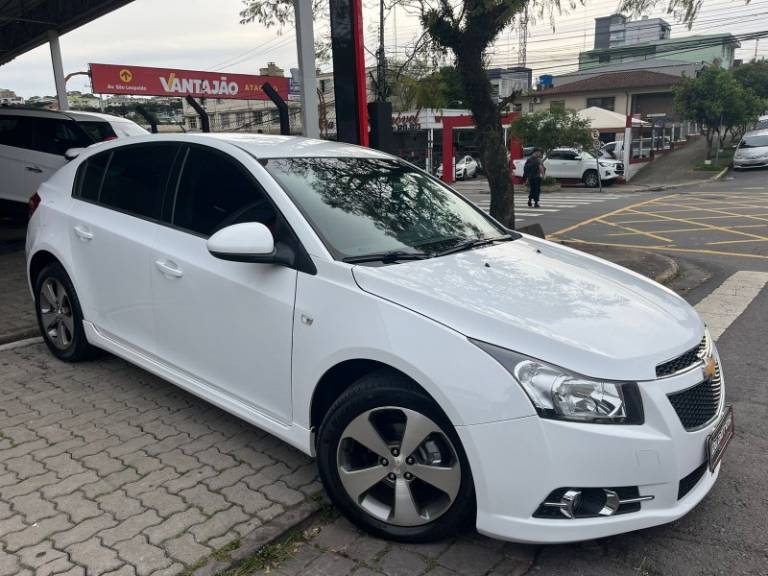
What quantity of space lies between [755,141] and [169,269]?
30341 millimetres

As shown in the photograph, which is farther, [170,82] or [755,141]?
[755,141]

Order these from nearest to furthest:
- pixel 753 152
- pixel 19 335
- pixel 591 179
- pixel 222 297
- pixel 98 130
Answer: pixel 222 297
pixel 19 335
pixel 98 130
pixel 591 179
pixel 753 152

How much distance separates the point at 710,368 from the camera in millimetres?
2697

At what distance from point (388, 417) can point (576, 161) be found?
25.4m

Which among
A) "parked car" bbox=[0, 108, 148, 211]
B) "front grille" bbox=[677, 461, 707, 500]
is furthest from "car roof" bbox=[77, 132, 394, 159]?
"parked car" bbox=[0, 108, 148, 211]

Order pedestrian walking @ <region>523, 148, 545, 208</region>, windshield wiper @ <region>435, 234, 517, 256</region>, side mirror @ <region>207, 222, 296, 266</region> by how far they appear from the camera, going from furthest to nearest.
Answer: pedestrian walking @ <region>523, 148, 545, 208</region>
windshield wiper @ <region>435, 234, 517, 256</region>
side mirror @ <region>207, 222, 296, 266</region>

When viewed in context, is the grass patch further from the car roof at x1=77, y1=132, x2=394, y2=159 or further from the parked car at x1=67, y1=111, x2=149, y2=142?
the car roof at x1=77, y1=132, x2=394, y2=159

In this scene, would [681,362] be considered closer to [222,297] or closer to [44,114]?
[222,297]

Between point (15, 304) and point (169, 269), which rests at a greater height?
point (169, 269)

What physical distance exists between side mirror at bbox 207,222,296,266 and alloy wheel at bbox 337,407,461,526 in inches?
33.6

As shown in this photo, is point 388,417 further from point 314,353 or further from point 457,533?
point 457,533

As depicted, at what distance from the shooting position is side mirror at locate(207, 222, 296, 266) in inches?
112

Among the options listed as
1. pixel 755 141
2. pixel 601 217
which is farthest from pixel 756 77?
pixel 601 217

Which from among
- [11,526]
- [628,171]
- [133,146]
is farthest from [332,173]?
[628,171]
